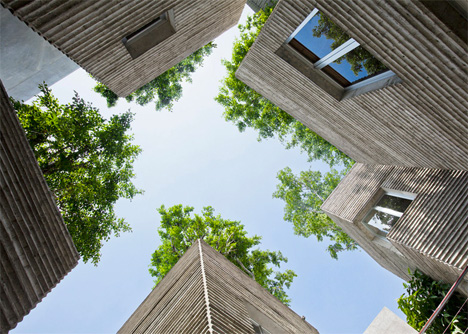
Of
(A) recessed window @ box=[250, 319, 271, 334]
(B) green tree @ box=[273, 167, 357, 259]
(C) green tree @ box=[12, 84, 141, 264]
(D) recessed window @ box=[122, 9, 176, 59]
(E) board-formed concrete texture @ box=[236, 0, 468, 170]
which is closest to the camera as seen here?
(E) board-formed concrete texture @ box=[236, 0, 468, 170]

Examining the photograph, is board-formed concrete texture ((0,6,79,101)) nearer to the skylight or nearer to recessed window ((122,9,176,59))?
recessed window ((122,9,176,59))

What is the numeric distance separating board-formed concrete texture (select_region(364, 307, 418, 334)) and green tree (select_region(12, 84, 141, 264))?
11808 millimetres

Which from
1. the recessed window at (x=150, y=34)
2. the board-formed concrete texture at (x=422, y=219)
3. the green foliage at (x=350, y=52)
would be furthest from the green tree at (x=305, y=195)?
the recessed window at (x=150, y=34)

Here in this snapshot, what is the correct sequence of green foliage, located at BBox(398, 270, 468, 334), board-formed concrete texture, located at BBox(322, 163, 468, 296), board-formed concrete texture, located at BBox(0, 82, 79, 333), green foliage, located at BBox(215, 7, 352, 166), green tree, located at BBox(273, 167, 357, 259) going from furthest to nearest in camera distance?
green tree, located at BBox(273, 167, 357, 259), green foliage, located at BBox(215, 7, 352, 166), green foliage, located at BBox(398, 270, 468, 334), board-formed concrete texture, located at BBox(322, 163, 468, 296), board-formed concrete texture, located at BBox(0, 82, 79, 333)

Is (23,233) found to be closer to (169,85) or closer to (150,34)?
(150,34)

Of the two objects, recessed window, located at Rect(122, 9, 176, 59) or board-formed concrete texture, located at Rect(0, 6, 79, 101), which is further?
board-formed concrete texture, located at Rect(0, 6, 79, 101)

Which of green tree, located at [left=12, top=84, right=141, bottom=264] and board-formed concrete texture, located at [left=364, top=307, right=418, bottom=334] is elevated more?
board-formed concrete texture, located at [left=364, top=307, right=418, bottom=334]

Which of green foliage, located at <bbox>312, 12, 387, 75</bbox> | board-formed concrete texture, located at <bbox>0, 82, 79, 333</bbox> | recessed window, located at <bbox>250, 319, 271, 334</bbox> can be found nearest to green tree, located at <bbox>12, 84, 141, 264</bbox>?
board-formed concrete texture, located at <bbox>0, 82, 79, 333</bbox>

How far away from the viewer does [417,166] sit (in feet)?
24.2

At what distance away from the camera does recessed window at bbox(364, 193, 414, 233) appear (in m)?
7.98

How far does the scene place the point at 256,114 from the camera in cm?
1889

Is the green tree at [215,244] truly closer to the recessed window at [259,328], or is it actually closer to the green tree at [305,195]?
the green tree at [305,195]

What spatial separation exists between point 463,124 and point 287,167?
18.6 m

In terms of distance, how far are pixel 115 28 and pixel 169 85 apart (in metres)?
14.6
